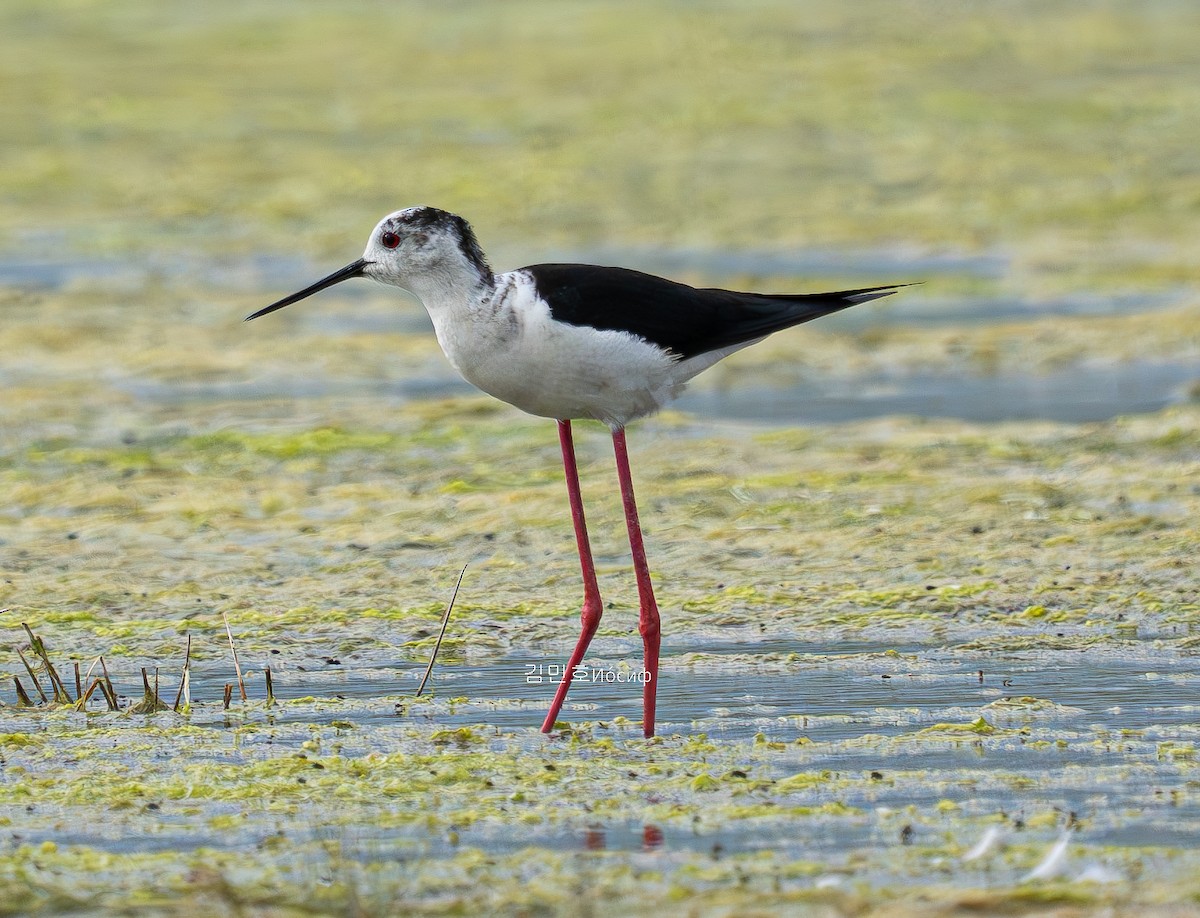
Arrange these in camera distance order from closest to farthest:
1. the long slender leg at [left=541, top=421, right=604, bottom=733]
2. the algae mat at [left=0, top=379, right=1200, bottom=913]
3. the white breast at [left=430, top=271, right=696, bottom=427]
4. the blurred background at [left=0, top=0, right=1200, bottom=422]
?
the algae mat at [left=0, top=379, right=1200, bottom=913] → the white breast at [left=430, top=271, right=696, bottom=427] → the long slender leg at [left=541, top=421, right=604, bottom=733] → the blurred background at [left=0, top=0, right=1200, bottom=422]

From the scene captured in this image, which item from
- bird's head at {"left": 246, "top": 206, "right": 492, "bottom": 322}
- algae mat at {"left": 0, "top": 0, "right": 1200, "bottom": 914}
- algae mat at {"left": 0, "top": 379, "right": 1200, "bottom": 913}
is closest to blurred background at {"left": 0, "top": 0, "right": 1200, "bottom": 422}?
algae mat at {"left": 0, "top": 0, "right": 1200, "bottom": 914}

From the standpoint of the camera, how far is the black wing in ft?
16.3

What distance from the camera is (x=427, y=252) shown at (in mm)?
4988

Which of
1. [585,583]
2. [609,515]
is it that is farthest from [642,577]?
[609,515]

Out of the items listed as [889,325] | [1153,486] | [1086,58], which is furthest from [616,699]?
[1086,58]

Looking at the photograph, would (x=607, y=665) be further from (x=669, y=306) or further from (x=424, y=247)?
(x=424, y=247)

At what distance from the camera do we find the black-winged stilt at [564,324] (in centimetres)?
491

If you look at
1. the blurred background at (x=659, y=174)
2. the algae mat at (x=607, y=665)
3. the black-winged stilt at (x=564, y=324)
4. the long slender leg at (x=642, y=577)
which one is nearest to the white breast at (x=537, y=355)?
the black-winged stilt at (x=564, y=324)

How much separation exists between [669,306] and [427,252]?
633mm

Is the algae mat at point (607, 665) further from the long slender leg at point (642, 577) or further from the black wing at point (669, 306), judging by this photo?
the black wing at point (669, 306)

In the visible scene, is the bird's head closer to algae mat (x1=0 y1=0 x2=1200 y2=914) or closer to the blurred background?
algae mat (x1=0 y1=0 x2=1200 y2=914)

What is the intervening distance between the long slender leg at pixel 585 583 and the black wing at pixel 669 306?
0.36 m

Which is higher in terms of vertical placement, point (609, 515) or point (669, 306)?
point (669, 306)

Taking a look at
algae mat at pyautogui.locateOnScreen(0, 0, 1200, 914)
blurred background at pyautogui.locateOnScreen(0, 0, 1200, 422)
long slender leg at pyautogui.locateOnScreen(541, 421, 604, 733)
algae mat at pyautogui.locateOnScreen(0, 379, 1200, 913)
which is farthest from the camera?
blurred background at pyautogui.locateOnScreen(0, 0, 1200, 422)
